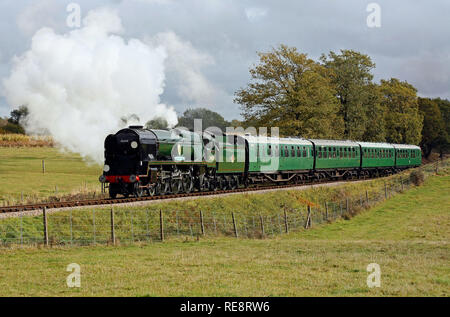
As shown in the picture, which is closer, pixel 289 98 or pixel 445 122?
pixel 289 98

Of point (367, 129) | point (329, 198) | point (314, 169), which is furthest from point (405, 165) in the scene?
point (329, 198)

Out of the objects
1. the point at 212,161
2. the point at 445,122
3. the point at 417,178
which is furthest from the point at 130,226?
the point at 445,122

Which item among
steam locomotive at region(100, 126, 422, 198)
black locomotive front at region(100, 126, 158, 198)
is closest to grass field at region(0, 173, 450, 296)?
black locomotive front at region(100, 126, 158, 198)

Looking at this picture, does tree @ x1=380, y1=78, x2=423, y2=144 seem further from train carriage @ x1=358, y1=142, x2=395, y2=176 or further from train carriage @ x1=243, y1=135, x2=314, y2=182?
train carriage @ x1=243, y1=135, x2=314, y2=182

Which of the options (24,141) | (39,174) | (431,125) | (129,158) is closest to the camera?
(129,158)

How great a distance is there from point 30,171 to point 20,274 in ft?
111

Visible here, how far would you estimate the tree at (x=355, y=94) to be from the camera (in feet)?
253

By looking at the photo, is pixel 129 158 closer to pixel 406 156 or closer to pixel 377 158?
pixel 377 158

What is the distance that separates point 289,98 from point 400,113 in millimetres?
42125

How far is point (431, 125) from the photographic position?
389 ft

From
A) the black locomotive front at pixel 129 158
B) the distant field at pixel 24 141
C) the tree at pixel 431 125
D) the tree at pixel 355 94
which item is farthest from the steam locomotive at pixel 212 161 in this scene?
the tree at pixel 431 125

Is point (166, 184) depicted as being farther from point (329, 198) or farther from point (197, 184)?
point (329, 198)

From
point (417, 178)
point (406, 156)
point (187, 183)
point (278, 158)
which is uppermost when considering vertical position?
point (278, 158)

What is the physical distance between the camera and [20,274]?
14.9m
